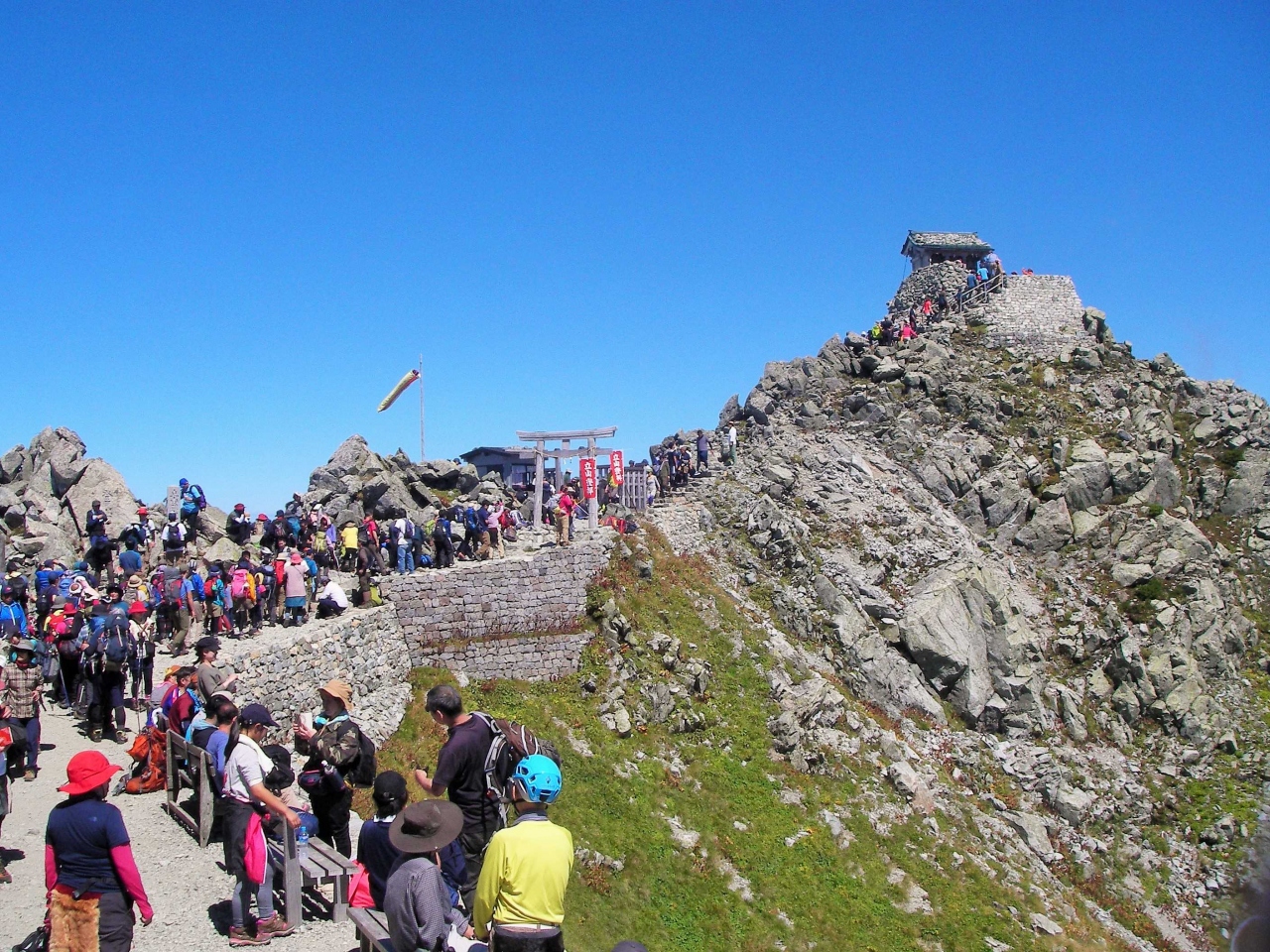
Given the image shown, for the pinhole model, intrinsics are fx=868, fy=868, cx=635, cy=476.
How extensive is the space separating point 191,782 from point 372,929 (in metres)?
5.85

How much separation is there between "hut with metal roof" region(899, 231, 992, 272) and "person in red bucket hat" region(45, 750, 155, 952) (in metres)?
46.4

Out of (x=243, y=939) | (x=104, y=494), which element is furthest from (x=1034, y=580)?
(x=104, y=494)

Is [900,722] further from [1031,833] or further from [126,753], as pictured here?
[126,753]

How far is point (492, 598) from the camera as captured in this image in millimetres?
23375

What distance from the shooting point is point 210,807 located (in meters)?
11.2

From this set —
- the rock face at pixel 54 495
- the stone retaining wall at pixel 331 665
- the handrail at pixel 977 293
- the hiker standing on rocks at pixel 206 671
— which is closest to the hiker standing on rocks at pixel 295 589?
the stone retaining wall at pixel 331 665

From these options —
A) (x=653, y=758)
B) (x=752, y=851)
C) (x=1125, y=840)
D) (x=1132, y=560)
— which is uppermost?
(x=1132, y=560)

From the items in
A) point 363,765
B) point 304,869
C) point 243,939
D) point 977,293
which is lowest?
point 243,939

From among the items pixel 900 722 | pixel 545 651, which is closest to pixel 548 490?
pixel 545 651

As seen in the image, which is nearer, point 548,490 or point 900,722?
point 900,722

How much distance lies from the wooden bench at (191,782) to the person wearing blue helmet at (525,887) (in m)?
5.75

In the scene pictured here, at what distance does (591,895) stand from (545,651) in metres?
A: 7.73

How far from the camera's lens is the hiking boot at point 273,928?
30.9 ft

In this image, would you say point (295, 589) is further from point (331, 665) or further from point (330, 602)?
point (331, 665)
